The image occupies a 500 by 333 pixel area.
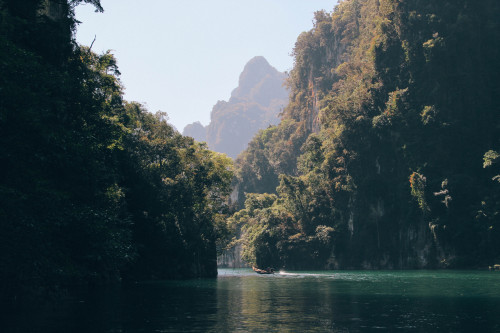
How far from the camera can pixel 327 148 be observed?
95.6 meters

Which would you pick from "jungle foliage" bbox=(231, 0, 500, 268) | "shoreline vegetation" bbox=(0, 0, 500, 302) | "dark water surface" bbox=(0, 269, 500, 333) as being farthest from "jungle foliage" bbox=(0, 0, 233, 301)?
"jungle foliage" bbox=(231, 0, 500, 268)

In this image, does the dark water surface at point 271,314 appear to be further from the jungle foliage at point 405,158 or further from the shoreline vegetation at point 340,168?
the jungle foliage at point 405,158

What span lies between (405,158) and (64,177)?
6727 centimetres

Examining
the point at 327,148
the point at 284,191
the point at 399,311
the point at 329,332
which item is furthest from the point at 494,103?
the point at 329,332

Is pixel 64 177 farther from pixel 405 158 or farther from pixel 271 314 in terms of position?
pixel 405 158

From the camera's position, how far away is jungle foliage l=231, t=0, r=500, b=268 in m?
77.0

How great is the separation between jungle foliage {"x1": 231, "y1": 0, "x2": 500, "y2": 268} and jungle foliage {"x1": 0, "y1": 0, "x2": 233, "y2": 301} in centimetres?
3742

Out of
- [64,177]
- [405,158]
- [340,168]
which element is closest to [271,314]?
[64,177]

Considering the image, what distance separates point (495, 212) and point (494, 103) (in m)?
20.7

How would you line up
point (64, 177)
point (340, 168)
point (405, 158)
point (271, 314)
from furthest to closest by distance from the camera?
point (340, 168)
point (405, 158)
point (64, 177)
point (271, 314)

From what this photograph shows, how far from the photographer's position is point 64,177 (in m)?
28.3

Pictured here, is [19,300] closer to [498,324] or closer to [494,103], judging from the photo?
[498,324]

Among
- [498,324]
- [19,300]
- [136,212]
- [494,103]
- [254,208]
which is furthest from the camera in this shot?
[254,208]

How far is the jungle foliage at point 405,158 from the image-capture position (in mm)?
77000
